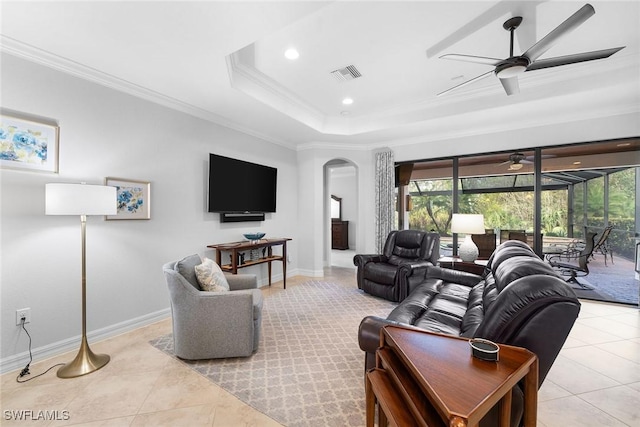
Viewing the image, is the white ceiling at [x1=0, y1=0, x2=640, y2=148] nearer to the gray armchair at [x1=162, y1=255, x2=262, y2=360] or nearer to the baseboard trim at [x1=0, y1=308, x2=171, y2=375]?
the gray armchair at [x1=162, y1=255, x2=262, y2=360]

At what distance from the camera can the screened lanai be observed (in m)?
3.94

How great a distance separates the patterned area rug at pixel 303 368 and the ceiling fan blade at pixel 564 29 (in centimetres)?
289

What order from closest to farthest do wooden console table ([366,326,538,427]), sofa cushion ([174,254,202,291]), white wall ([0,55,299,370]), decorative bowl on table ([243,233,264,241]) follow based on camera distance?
wooden console table ([366,326,538,427])
white wall ([0,55,299,370])
sofa cushion ([174,254,202,291])
decorative bowl on table ([243,233,264,241])

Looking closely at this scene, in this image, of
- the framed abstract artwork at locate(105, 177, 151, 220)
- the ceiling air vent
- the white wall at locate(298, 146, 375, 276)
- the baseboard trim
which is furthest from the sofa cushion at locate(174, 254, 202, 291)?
the white wall at locate(298, 146, 375, 276)

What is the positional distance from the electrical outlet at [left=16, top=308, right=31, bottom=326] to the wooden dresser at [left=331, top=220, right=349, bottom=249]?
23.5ft

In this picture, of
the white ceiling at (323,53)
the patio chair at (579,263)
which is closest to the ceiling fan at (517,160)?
the white ceiling at (323,53)

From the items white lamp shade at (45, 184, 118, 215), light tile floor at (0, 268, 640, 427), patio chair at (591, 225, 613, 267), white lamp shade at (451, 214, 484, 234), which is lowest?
light tile floor at (0, 268, 640, 427)

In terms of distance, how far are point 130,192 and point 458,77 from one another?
4.11 metres

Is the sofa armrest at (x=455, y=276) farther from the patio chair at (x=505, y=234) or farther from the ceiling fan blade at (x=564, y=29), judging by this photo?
the ceiling fan blade at (x=564, y=29)

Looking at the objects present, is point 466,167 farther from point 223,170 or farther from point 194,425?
point 194,425

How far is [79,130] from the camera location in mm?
2668

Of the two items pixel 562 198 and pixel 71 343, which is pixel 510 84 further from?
pixel 71 343

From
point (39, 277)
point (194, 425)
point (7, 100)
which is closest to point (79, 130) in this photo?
point (7, 100)

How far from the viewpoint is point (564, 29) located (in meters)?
1.84
